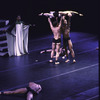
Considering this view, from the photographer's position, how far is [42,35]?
14.6 m

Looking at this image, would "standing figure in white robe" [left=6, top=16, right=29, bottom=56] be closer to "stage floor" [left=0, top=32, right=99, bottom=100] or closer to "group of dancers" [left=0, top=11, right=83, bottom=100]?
"group of dancers" [left=0, top=11, right=83, bottom=100]

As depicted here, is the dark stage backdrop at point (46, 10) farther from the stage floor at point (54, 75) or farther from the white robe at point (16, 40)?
the white robe at point (16, 40)

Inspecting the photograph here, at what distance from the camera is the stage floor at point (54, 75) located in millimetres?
6133

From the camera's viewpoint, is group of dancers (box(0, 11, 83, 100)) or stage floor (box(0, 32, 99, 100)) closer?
stage floor (box(0, 32, 99, 100))

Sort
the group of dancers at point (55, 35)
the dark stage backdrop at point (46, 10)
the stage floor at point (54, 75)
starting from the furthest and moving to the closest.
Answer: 1. the dark stage backdrop at point (46, 10)
2. the group of dancers at point (55, 35)
3. the stage floor at point (54, 75)

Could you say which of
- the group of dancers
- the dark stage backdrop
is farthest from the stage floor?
the dark stage backdrop

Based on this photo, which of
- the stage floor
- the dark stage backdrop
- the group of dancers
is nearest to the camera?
the stage floor

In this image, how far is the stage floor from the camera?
6133mm

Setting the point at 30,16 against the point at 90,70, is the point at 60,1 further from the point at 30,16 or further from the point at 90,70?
the point at 90,70

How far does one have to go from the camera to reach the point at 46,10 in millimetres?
15367

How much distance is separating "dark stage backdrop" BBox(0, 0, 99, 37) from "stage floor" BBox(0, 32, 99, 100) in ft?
12.7

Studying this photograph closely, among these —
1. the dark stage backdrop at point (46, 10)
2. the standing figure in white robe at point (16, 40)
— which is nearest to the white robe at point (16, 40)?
the standing figure in white robe at point (16, 40)

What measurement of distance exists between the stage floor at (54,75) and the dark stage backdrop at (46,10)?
3880 mm

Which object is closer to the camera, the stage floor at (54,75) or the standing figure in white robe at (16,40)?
the stage floor at (54,75)
